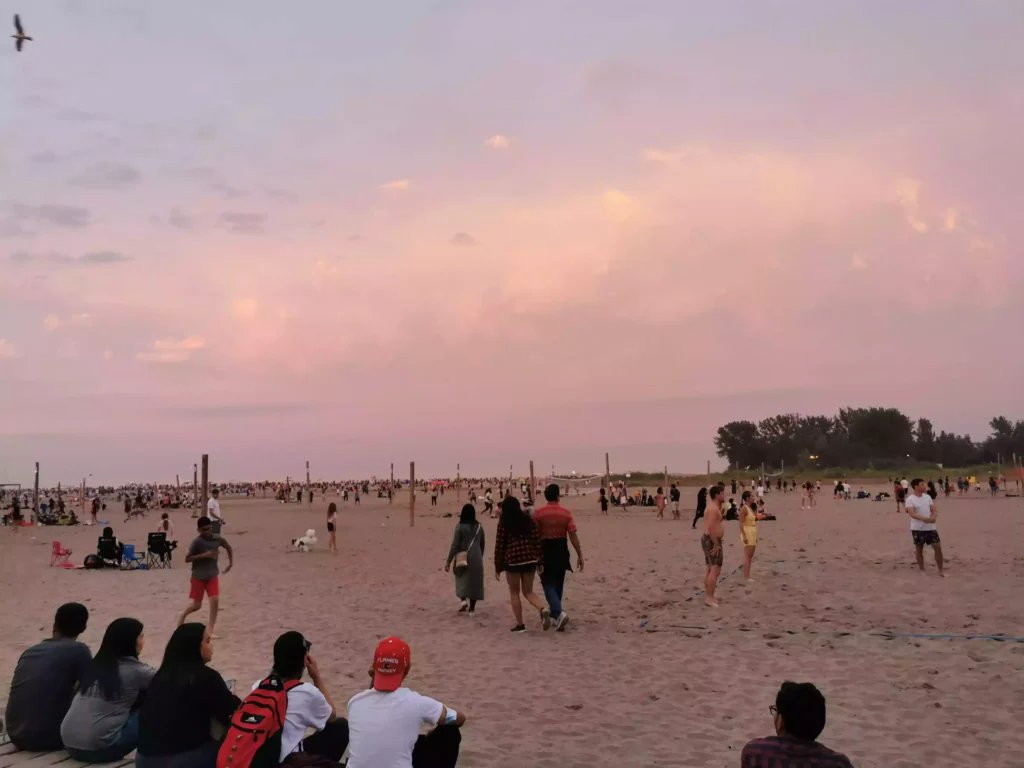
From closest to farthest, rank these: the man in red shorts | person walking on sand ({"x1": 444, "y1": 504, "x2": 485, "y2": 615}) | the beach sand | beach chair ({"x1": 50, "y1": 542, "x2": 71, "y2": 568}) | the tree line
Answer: the beach sand, the man in red shorts, person walking on sand ({"x1": 444, "y1": 504, "x2": 485, "y2": 615}), beach chair ({"x1": 50, "y1": 542, "x2": 71, "y2": 568}), the tree line

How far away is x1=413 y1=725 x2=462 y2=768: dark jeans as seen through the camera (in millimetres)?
3998

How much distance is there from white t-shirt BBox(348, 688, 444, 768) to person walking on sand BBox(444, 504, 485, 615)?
727 centimetres

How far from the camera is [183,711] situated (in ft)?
13.0

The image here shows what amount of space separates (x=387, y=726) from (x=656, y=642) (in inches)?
229

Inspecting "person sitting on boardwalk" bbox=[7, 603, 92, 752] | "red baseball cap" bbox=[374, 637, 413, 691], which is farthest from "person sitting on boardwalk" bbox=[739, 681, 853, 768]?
"person sitting on boardwalk" bbox=[7, 603, 92, 752]

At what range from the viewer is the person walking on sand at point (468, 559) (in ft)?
36.7

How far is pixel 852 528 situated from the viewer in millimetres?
24516

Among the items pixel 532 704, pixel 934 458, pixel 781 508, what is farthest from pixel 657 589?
pixel 934 458

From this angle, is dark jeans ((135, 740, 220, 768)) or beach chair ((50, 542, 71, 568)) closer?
dark jeans ((135, 740, 220, 768))

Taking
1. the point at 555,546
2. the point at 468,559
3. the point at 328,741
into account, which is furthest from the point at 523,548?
the point at 328,741

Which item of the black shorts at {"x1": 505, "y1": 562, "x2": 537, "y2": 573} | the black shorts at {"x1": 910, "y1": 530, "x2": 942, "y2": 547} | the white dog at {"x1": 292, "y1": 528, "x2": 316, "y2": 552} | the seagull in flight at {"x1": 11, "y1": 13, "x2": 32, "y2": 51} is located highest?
the seagull in flight at {"x1": 11, "y1": 13, "x2": 32, "y2": 51}

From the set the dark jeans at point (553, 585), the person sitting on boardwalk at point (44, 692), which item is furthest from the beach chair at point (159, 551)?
the person sitting on boardwalk at point (44, 692)

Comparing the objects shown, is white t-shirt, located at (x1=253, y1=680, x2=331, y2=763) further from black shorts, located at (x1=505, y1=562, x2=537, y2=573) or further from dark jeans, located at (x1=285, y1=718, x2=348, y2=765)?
black shorts, located at (x1=505, y1=562, x2=537, y2=573)

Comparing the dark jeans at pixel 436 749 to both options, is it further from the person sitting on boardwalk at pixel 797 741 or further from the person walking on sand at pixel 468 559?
the person walking on sand at pixel 468 559
